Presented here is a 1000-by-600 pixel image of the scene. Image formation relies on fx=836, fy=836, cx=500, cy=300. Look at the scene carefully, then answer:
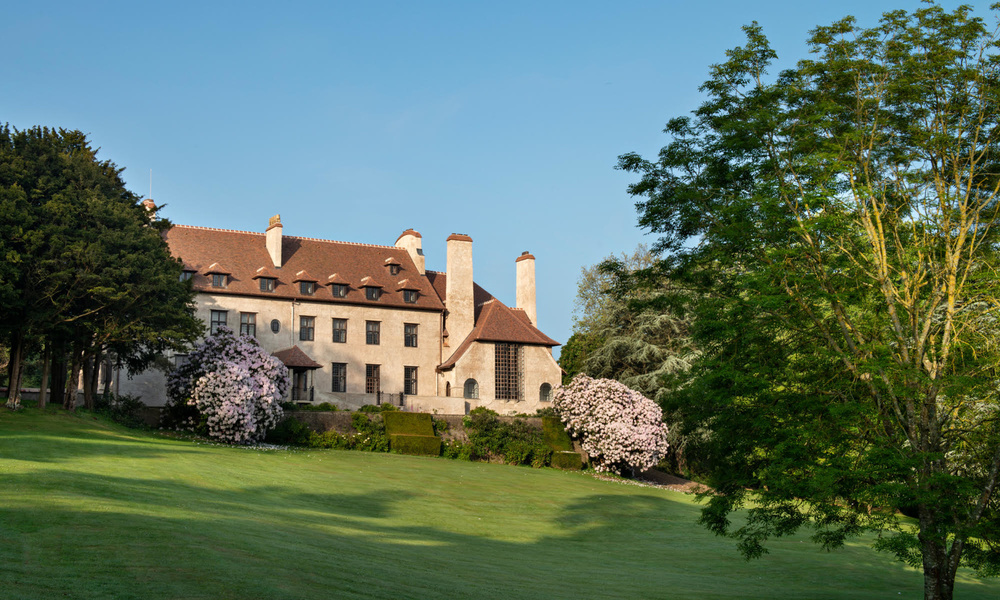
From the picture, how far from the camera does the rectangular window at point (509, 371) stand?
53969 millimetres

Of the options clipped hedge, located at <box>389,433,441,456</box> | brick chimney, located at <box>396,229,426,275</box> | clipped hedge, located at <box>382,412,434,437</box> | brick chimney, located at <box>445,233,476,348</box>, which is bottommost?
clipped hedge, located at <box>389,433,441,456</box>

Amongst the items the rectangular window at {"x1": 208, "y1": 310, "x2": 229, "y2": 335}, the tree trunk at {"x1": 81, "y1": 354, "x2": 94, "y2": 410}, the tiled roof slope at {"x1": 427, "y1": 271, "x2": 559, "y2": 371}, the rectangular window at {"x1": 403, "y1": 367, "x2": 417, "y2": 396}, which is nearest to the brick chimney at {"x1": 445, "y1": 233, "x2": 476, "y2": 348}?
the tiled roof slope at {"x1": 427, "y1": 271, "x2": 559, "y2": 371}

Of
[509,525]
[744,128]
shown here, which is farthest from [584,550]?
[744,128]

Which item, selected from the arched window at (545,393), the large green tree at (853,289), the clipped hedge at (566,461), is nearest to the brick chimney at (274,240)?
the arched window at (545,393)

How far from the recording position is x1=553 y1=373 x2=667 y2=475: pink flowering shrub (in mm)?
47469

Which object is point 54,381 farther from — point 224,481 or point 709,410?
point 709,410

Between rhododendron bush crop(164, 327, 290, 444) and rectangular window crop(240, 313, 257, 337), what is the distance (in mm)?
7588

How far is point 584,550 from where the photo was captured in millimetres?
26000

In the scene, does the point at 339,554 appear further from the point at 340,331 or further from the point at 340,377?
the point at 340,331

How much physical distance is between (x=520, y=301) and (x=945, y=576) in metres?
43.5

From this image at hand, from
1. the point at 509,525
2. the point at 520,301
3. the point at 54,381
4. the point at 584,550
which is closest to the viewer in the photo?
the point at 584,550

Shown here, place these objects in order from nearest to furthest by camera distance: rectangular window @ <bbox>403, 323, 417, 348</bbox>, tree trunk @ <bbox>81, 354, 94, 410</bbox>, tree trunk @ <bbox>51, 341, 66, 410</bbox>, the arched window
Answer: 1. tree trunk @ <bbox>51, 341, 66, 410</bbox>
2. tree trunk @ <bbox>81, 354, 94, 410</bbox>
3. the arched window
4. rectangular window @ <bbox>403, 323, 417, 348</bbox>

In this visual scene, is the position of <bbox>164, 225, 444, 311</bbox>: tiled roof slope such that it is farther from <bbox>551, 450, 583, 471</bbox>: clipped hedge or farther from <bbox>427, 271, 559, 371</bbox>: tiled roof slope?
<bbox>551, 450, 583, 471</bbox>: clipped hedge

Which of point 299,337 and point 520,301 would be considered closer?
point 299,337
